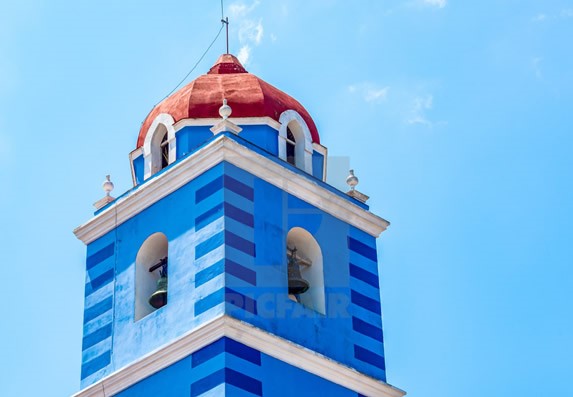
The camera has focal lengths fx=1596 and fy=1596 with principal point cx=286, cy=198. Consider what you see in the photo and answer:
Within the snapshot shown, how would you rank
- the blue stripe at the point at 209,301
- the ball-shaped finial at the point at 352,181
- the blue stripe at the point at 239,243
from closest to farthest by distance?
the blue stripe at the point at 209,301 → the blue stripe at the point at 239,243 → the ball-shaped finial at the point at 352,181

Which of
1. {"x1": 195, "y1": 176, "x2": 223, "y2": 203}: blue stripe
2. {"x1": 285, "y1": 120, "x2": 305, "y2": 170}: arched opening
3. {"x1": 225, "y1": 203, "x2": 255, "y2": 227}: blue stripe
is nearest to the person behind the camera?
{"x1": 225, "y1": 203, "x2": 255, "y2": 227}: blue stripe

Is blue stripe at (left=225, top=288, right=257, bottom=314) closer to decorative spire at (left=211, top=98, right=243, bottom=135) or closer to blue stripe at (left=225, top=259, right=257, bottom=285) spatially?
blue stripe at (left=225, top=259, right=257, bottom=285)

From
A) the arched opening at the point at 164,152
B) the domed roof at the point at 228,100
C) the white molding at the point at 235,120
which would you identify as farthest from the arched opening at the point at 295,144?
the arched opening at the point at 164,152

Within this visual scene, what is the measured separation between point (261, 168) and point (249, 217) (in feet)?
2.99

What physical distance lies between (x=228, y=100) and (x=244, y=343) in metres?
4.62

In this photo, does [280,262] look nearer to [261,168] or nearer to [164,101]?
[261,168]

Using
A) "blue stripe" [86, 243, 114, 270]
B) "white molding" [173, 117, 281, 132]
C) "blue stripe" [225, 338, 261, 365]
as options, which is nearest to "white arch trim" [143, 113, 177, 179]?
"white molding" [173, 117, 281, 132]

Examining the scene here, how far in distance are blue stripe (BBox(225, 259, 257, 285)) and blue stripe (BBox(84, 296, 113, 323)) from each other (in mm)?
2470

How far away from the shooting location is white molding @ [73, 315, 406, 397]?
2220 cm

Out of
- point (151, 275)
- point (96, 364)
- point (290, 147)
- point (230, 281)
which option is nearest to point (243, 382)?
point (230, 281)

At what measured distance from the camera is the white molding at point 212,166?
23781mm

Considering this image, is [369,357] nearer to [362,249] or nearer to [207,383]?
[362,249]

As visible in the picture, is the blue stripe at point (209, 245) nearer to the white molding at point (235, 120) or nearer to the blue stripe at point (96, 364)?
the blue stripe at point (96, 364)

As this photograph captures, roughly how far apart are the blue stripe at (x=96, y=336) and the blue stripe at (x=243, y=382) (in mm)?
2857
